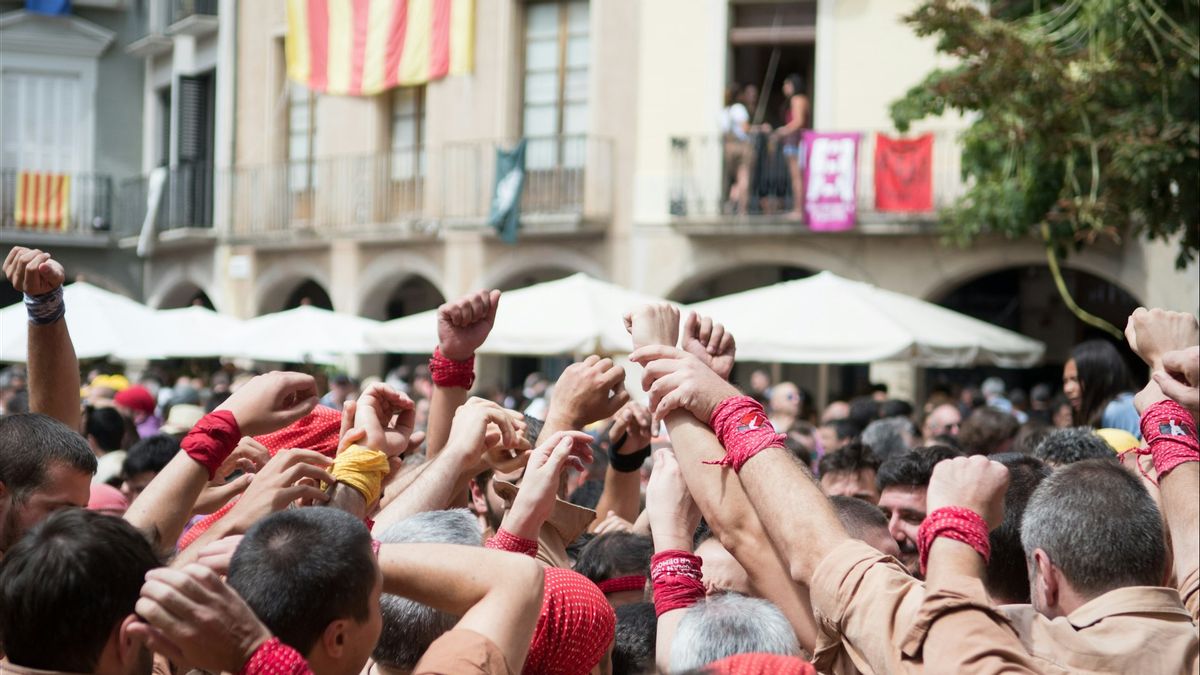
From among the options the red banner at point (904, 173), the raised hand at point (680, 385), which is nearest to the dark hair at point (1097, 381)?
the raised hand at point (680, 385)

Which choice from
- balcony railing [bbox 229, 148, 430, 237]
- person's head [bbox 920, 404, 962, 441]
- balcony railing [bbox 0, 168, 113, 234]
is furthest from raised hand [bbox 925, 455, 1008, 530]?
balcony railing [bbox 0, 168, 113, 234]

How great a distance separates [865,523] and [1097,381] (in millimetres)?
4186

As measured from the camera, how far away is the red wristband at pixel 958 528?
2.67 metres

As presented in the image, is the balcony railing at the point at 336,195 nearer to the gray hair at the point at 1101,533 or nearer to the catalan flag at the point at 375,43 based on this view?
the catalan flag at the point at 375,43

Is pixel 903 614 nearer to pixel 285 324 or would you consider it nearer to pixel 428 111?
pixel 285 324

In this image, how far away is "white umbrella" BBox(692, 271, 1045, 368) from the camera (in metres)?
12.1

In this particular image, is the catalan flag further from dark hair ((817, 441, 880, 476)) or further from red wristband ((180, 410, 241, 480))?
red wristband ((180, 410, 241, 480))

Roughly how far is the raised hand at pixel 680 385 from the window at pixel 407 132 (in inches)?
757

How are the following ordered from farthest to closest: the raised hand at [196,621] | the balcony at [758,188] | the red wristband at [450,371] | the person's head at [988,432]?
the balcony at [758,188] → the person's head at [988,432] → the red wristband at [450,371] → the raised hand at [196,621]

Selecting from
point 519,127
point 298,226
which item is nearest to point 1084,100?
point 519,127

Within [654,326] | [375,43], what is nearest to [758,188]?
[375,43]

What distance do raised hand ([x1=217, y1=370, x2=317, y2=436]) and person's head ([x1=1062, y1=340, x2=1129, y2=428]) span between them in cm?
526

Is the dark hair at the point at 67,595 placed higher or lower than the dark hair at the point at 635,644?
higher

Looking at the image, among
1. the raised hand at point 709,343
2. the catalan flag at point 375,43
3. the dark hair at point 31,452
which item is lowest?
the dark hair at point 31,452
